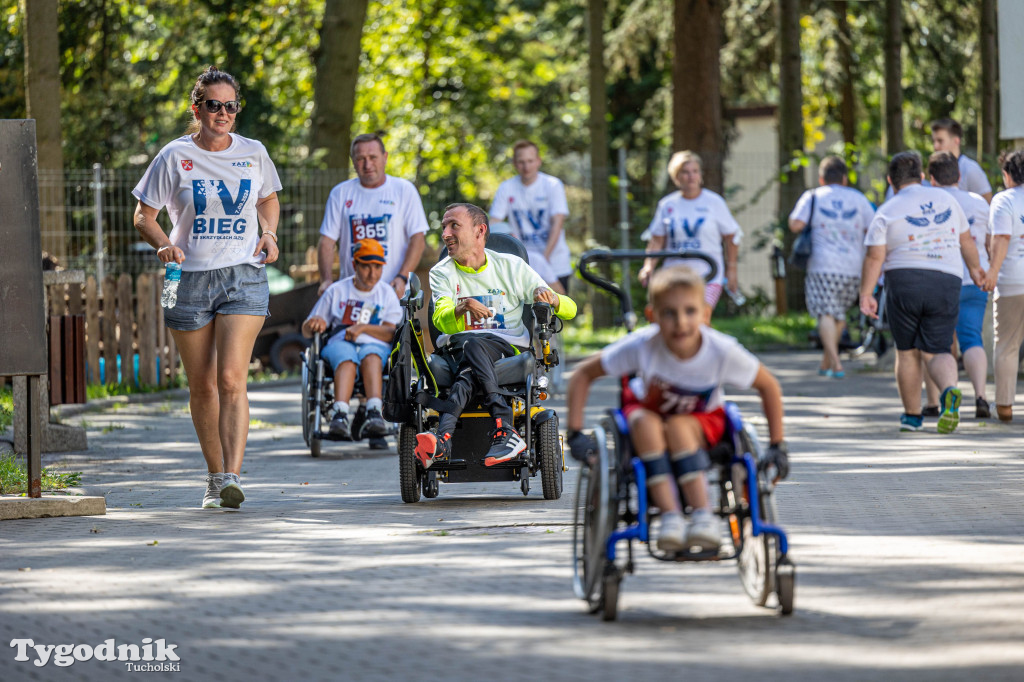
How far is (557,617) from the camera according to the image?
5156mm

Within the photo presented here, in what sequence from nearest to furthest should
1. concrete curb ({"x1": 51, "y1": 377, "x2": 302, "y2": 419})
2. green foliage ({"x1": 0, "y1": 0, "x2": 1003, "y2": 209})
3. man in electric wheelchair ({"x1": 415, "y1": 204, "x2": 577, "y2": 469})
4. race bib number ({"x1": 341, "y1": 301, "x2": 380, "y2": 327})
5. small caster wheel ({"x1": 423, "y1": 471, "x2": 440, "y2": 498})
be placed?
man in electric wheelchair ({"x1": 415, "y1": 204, "x2": 577, "y2": 469}) → small caster wheel ({"x1": 423, "y1": 471, "x2": 440, "y2": 498}) → race bib number ({"x1": 341, "y1": 301, "x2": 380, "y2": 327}) → concrete curb ({"x1": 51, "y1": 377, "x2": 302, "y2": 419}) → green foliage ({"x1": 0, "y1": 0, "x2": 1003, "y2": 209})

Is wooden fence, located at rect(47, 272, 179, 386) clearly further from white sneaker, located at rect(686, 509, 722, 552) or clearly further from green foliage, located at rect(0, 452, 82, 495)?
white sneaker, located at rect(686, 509, 722, 552)

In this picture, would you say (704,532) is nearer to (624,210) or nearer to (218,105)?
(218,105)

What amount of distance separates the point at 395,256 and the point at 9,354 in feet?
12.7

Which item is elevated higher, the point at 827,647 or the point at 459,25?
the point at 459,25

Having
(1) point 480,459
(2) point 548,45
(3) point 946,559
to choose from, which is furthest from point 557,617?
(2) point 548,45

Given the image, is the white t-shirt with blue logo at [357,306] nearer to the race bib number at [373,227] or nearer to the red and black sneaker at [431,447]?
the race bib number at [373,227]

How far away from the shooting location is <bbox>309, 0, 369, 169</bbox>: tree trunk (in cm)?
2066

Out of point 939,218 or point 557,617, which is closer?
point 557,617

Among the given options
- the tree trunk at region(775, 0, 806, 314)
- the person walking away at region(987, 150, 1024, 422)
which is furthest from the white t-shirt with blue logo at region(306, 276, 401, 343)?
the tree trunk at region(775, 0, 806, 314)

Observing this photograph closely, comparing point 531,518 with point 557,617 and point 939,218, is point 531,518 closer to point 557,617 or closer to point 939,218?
point 557,617

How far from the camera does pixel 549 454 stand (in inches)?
321

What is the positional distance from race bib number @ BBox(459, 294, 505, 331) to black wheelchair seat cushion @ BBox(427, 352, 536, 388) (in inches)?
10.5

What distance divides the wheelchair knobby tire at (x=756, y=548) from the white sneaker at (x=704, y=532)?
0.48 feet
